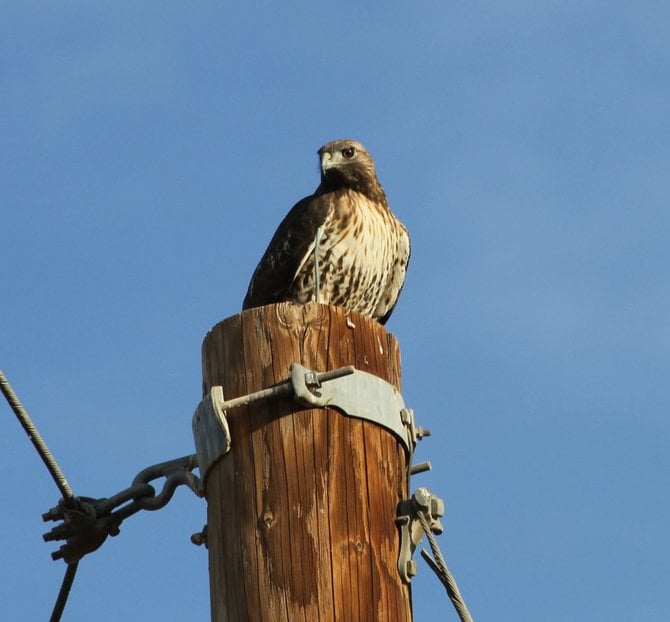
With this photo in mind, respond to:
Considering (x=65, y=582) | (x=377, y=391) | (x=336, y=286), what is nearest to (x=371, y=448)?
(x=377, y=391)

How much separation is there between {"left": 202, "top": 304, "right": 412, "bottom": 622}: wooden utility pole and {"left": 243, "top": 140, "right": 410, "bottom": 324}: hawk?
3315 millimetres

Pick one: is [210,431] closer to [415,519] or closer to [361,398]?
[361,398]

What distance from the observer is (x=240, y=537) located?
3.45 meters

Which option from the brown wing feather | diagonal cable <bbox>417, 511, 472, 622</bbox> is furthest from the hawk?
diagonal cable <bbox>417, 511, 472, 622</bbox>

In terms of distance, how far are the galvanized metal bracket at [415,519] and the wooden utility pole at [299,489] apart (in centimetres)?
3

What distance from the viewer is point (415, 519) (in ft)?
11.8

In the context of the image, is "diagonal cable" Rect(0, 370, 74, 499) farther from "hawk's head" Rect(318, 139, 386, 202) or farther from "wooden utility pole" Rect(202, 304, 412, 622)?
"hawk's head" Rect(318, 139, 386, 202)

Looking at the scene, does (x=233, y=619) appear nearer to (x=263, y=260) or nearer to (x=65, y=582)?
(x=65, y=582)

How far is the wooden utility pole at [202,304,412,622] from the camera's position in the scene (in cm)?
335

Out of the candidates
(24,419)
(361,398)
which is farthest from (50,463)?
(361,398)

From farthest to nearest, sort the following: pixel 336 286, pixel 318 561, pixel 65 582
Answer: pixel 336 286 → pixel 65 582 → pixel 318 561

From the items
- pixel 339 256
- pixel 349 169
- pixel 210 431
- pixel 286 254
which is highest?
pixel 349 169

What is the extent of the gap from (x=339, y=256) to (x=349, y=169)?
112 centimetres

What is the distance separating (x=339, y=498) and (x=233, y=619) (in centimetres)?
41
